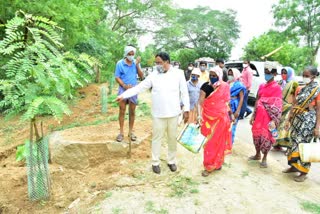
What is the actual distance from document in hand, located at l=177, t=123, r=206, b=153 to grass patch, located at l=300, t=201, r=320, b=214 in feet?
5.08

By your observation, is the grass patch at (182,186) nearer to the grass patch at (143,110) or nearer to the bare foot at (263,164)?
the bare foot at (263,164)

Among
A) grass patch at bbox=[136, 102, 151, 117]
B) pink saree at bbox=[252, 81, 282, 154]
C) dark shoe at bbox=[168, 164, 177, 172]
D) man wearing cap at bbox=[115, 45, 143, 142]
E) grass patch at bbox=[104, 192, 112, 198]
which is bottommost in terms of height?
grass patch at bbox=[104, 192, 112, 198]

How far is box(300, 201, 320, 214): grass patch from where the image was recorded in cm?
378

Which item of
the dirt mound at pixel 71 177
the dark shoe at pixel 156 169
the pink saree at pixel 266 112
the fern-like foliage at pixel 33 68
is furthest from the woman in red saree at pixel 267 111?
the fern-like foliage at pixel 33 68

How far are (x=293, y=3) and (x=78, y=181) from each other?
83.6 ft

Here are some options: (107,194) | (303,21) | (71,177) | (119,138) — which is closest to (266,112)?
(119,138)

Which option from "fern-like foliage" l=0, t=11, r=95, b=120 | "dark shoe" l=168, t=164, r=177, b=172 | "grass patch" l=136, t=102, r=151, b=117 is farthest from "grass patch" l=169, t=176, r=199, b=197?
"grass patch" l=136, t=102, r=151, b=117

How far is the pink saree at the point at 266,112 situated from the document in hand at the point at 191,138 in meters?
1.03

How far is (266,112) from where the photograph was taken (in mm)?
5098

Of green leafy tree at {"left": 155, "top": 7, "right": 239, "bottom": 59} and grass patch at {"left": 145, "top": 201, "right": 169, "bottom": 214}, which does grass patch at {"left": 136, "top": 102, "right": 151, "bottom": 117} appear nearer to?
grass patch at {"left": 145, "top": 201, "right": 169, "bottom": 214}

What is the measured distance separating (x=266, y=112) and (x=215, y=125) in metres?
0.98

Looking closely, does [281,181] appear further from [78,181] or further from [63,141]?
[63,141]

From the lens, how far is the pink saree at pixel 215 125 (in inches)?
185

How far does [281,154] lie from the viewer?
252 inches
